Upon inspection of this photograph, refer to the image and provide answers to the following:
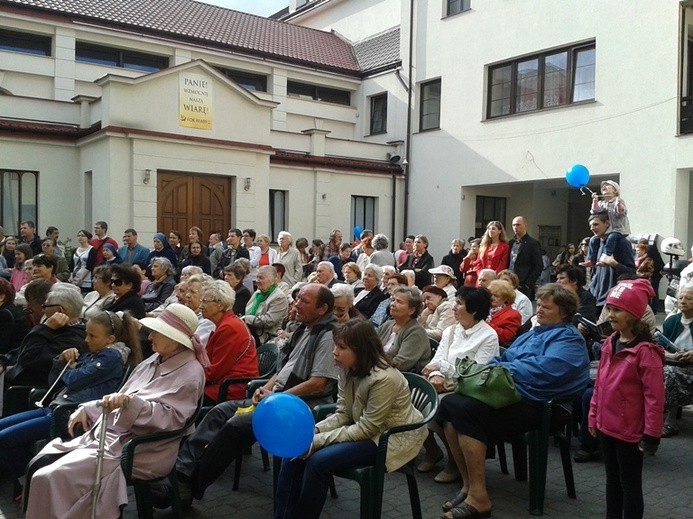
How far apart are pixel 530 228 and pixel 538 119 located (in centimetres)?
398

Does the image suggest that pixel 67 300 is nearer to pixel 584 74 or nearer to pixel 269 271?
pixel 269 271

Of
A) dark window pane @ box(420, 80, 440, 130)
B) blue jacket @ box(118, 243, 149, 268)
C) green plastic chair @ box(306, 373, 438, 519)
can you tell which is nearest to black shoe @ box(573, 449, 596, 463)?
green plastic chair @ box(306, 373, 438, 519)

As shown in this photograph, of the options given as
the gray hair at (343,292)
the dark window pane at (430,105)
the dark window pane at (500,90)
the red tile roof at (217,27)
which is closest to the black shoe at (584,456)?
the gray hair at (343,292)

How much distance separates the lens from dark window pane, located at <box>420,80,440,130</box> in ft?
64.6

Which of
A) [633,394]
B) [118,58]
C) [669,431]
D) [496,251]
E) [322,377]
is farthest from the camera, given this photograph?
[118,58]

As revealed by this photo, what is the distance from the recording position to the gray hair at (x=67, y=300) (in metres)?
5.19

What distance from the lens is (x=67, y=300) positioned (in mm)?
5219

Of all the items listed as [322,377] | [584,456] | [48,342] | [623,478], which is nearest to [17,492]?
[48,342]

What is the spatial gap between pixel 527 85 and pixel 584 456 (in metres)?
13.3

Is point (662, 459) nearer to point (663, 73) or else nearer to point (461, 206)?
point (663, 73)

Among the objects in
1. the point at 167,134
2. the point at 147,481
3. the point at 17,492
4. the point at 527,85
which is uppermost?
the point at 527,85

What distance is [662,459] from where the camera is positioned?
5.45 meters

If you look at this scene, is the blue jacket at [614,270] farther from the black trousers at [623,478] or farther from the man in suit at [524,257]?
the black trousers at [623,478]

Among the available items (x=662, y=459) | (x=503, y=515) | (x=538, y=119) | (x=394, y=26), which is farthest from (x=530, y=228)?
(x=503, y=515)
